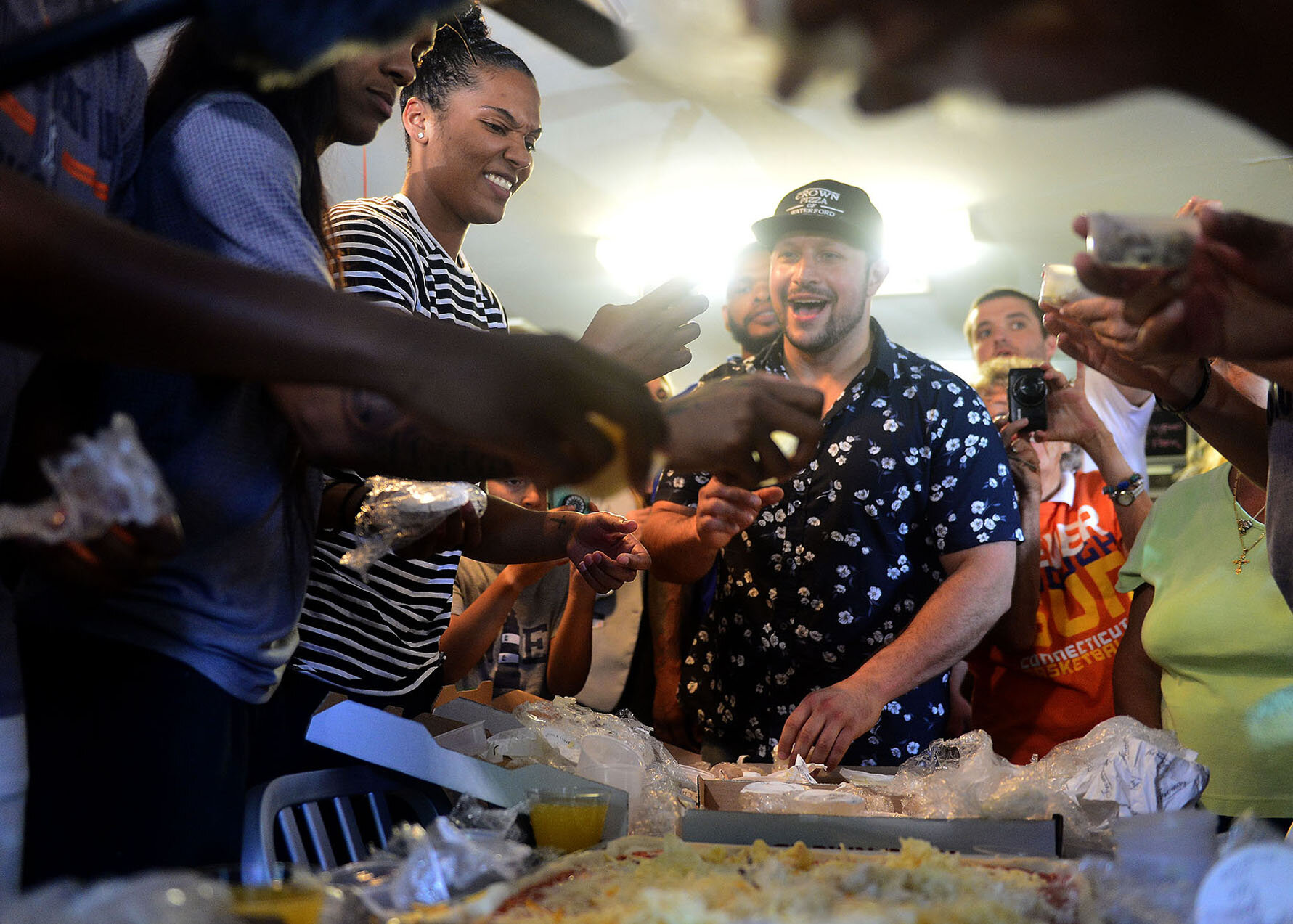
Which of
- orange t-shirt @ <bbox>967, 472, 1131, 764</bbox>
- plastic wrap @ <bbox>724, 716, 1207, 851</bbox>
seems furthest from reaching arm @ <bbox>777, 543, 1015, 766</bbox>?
orange t-shirt @ <bbox>967, 472, 1131, 764</bbox>

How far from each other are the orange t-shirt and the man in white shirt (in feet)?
1.43

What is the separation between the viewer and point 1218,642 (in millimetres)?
1566

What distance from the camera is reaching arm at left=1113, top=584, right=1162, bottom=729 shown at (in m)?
1.81

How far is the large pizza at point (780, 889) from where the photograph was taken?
0.64 meters

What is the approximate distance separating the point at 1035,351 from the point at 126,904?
9.54 feet

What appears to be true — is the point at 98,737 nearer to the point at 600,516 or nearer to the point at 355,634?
the point at 355,634

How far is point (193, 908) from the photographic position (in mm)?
497

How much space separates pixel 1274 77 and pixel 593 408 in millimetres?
469

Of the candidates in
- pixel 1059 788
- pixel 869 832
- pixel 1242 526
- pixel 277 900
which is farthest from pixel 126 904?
pixel 1242 526

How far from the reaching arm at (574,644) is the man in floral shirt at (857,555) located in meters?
0.40

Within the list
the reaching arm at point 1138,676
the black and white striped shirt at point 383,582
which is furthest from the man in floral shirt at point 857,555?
the black and white striped shirt at point 383,582

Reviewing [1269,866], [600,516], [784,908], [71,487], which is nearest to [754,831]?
[784,908]

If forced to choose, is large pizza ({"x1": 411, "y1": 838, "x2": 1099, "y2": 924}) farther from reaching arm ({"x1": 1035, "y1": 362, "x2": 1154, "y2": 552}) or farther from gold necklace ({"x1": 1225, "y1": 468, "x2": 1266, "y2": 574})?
Answer: reaching arm ({"x1": 1035, "y1": 362, "x2": 1154, "y2": 552})

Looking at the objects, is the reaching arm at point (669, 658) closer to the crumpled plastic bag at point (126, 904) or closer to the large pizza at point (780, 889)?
the large pizza at point (780, 889)
